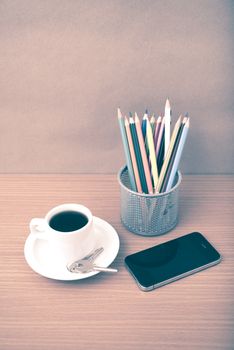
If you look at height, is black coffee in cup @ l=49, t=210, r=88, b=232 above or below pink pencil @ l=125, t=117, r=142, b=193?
below

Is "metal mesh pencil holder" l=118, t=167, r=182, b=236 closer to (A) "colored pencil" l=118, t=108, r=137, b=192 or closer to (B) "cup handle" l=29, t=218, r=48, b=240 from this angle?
(A) "colored pencil" l=118, t=108, r=137, b=192

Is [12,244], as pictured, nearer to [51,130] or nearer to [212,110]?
[51,130]

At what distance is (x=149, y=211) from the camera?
2.15 ft

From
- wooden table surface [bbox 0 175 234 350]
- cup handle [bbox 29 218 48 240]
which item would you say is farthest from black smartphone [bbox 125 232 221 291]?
cup handle [bbox 29 218 48 240]

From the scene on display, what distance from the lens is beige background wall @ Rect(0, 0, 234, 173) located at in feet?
2.24

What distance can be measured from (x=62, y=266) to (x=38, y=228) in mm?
70

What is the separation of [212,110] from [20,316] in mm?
471

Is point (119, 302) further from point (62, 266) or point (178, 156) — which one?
point (178, 156)

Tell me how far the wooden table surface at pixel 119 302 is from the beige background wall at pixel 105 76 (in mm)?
124

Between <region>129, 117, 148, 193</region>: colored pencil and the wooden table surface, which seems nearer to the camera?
the wooden table surface

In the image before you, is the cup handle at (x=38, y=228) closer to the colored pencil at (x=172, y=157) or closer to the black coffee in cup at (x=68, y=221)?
the black coffee in cup at (x=68, y=221)

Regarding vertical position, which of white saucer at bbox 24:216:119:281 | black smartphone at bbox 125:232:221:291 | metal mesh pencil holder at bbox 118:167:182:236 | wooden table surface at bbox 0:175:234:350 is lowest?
wooden table surface at bbox 0:175:234:350

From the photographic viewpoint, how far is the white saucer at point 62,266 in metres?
0.60

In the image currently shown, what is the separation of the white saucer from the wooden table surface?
0.6 inches
